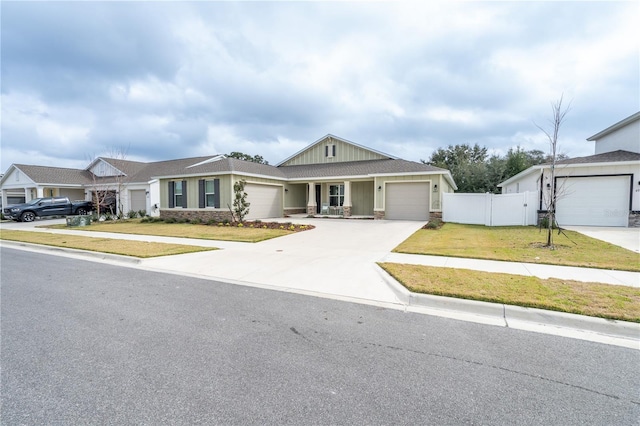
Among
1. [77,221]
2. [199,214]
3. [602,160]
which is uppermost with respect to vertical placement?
[602,160]

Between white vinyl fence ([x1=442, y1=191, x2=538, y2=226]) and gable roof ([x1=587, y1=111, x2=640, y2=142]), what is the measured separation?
7.20 meters

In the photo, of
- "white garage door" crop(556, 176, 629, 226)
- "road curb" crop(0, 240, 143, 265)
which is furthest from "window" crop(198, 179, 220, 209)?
"white garage door" crop(556, 176, 629, 226)

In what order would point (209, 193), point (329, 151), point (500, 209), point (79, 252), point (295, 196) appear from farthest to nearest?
point (329, 151)
point (295, 196)
point (209, 193)
point (500, 209)
point (79, 252)

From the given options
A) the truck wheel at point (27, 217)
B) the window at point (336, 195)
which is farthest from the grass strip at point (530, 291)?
the truck wheel at point (27, 217)

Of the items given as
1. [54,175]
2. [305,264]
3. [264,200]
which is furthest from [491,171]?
[54,175]

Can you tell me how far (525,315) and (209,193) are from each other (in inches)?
A: 717

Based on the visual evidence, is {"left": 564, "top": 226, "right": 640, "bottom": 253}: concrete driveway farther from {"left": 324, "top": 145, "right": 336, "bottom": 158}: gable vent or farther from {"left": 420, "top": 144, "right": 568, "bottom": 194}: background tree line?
{"left": 420, "top": 144, "right": 568, "bottom": 194}: background tree line

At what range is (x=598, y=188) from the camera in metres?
15.3

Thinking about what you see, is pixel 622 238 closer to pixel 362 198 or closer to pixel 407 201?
pixel 407 201

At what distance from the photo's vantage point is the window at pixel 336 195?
23164 millimetres

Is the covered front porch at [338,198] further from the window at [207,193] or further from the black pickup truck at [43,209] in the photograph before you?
the black pickup truck at [43,209]

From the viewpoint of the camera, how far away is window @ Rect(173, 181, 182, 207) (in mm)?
20609

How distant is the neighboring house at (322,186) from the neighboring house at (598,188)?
5.59 metres

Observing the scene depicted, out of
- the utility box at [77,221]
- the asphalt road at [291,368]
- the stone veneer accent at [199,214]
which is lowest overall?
the asphalt road at [291,368]
